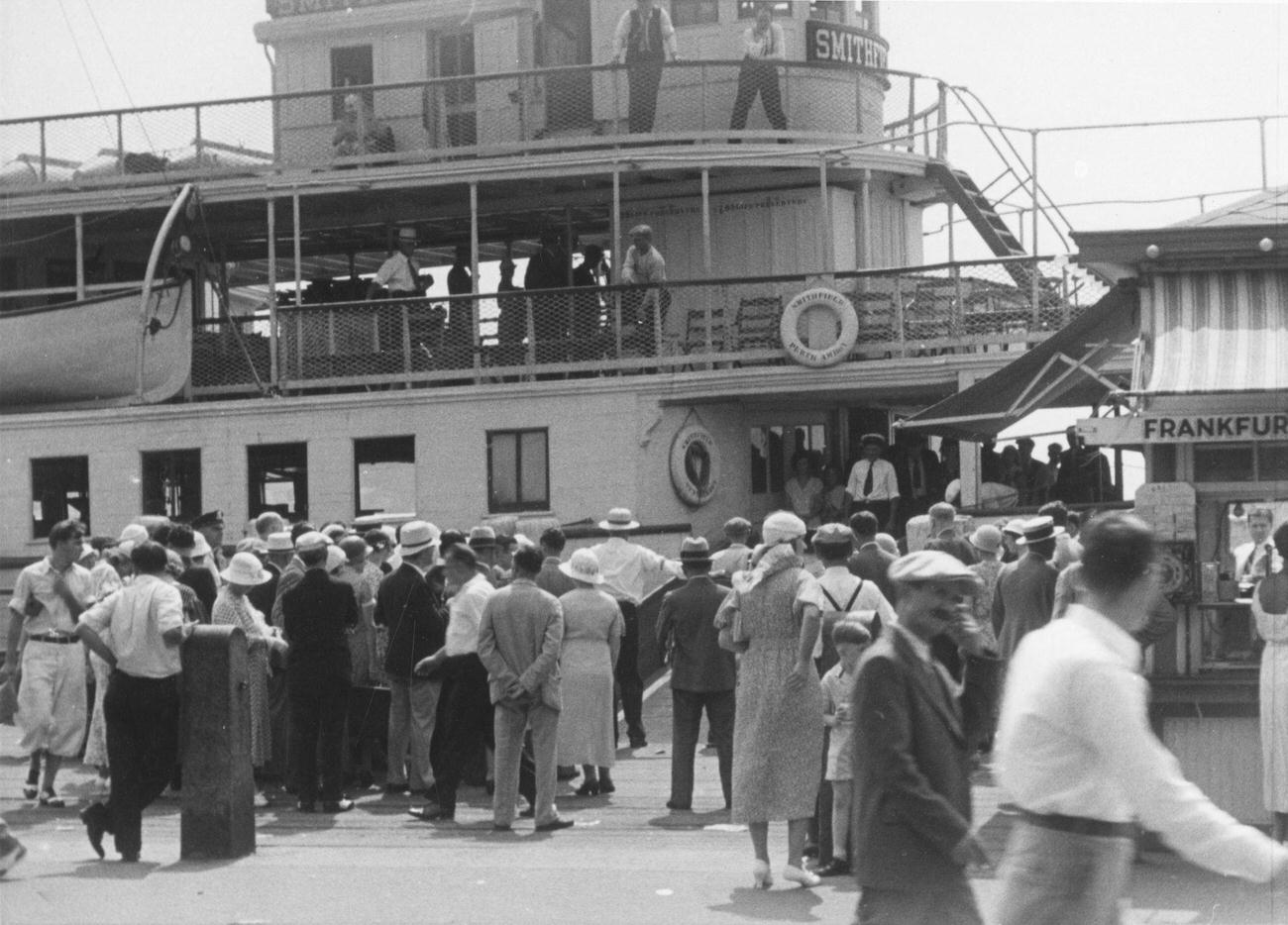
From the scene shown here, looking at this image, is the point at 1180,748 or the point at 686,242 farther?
the point at 686,242

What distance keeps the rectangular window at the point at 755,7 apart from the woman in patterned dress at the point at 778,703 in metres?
16.8

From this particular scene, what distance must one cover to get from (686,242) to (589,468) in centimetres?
456

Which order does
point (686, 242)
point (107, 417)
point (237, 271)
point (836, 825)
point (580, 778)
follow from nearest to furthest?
point (836, 825) < point (580, 778) < point (107, 417) < point (686, 242) < point (237, 271)

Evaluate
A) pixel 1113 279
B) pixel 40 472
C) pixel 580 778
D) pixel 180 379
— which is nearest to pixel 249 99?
pixel 180 379

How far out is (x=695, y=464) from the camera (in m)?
23.0

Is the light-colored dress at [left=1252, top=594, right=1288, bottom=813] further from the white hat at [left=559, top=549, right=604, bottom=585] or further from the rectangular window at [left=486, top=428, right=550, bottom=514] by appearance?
the rectangular window at [left=486, top=428, right=550, bottom=514]

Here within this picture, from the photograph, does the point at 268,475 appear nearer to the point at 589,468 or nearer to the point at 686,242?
the point at 589,468

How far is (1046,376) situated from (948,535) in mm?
1614

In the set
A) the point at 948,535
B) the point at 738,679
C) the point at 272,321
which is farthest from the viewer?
the point at 272,321

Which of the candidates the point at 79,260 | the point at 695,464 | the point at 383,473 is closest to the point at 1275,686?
the point at 695,464

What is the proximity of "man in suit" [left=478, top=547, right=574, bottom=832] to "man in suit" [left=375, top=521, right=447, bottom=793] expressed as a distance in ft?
3.56

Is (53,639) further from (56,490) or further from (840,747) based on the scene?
(56,490)

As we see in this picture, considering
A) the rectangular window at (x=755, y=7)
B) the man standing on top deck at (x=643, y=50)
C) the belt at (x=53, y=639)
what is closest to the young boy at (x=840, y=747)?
the belt at (x=53, y=639)

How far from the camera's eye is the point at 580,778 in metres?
14.8
